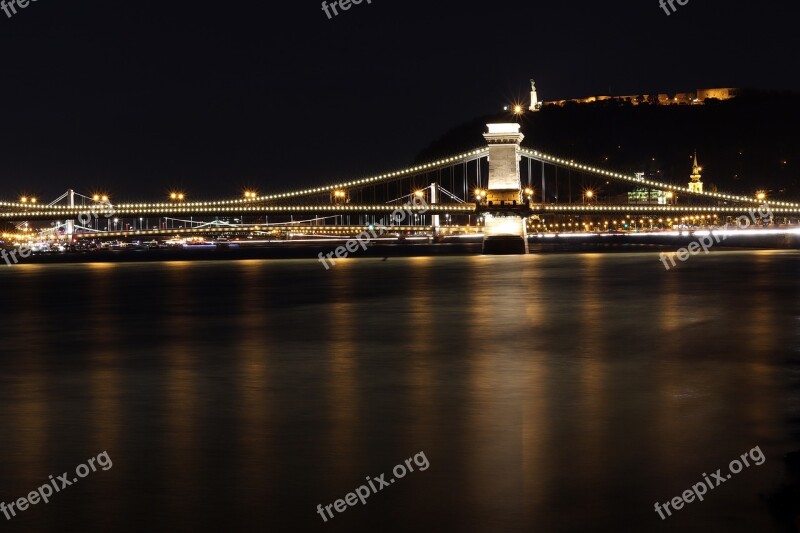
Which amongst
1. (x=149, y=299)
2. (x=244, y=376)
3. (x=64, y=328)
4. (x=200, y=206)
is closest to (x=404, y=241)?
(x=200, y=206)

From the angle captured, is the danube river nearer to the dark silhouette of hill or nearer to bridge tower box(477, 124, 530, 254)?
bridge tower box(477, 124, 530, 254)

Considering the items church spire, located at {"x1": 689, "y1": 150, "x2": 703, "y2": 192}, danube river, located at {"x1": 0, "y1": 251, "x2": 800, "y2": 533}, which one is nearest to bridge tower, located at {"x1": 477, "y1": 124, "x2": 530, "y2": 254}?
danube river, located at {"x1": 0, "y1": 251, "x2": 800, "y2": 533}

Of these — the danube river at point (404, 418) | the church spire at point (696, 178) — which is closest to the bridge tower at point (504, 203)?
the danube river at point (404, 418)

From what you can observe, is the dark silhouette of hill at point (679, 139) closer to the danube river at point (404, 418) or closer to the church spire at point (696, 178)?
the church spire at point (696, 178)

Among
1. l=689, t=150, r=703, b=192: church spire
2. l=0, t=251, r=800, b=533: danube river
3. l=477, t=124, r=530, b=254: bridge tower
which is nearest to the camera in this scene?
l=0, t=251, r=800, b=533: danube river

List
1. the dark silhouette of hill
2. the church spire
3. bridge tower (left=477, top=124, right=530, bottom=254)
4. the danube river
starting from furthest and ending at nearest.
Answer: the dark silhouette of hill
the church spire
bridge tower (left=477, top=124, right=530, bottom=254)
the danube river

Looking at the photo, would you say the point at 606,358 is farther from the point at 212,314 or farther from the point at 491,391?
the point at 212,314
